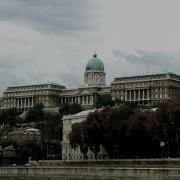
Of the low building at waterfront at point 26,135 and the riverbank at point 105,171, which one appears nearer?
the riverbank at point 105,171

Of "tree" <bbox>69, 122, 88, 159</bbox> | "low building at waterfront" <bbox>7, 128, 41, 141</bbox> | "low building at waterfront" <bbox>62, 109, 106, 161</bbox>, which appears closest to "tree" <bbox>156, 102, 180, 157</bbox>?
"tree" <bbox>69, 122, 88, 159</bbox>

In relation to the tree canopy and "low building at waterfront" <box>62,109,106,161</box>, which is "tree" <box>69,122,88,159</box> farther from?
"low building at waterfront" <box>62,109,106,161</box>

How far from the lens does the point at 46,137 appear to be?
18850cm

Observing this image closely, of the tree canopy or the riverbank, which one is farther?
the tree canopy

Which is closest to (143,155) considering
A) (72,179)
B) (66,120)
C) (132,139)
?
(132,139)

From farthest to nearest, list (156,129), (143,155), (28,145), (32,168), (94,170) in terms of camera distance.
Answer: (28,145)
(143,155)
(156,129)
(32,168)
(94,170)

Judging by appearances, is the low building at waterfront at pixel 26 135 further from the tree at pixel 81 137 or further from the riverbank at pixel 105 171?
the riverbank at pixel 105 171

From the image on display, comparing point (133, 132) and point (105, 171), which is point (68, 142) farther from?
point (105, 171)

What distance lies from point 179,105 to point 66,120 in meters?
73.9

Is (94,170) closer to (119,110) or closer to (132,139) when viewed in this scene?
(132,139)

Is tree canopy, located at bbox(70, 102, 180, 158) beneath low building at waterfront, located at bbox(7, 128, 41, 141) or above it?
beneath

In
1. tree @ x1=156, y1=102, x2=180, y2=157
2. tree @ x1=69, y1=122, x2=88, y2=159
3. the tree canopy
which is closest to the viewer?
tree @ x1=156, y1=102, x2=180, y2=157

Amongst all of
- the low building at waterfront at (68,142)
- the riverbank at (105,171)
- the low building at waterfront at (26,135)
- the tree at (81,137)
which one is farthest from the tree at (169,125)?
the low building at waterfront at (26,135)

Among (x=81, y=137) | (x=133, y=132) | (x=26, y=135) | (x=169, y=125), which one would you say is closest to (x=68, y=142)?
(x=26, y=135)
